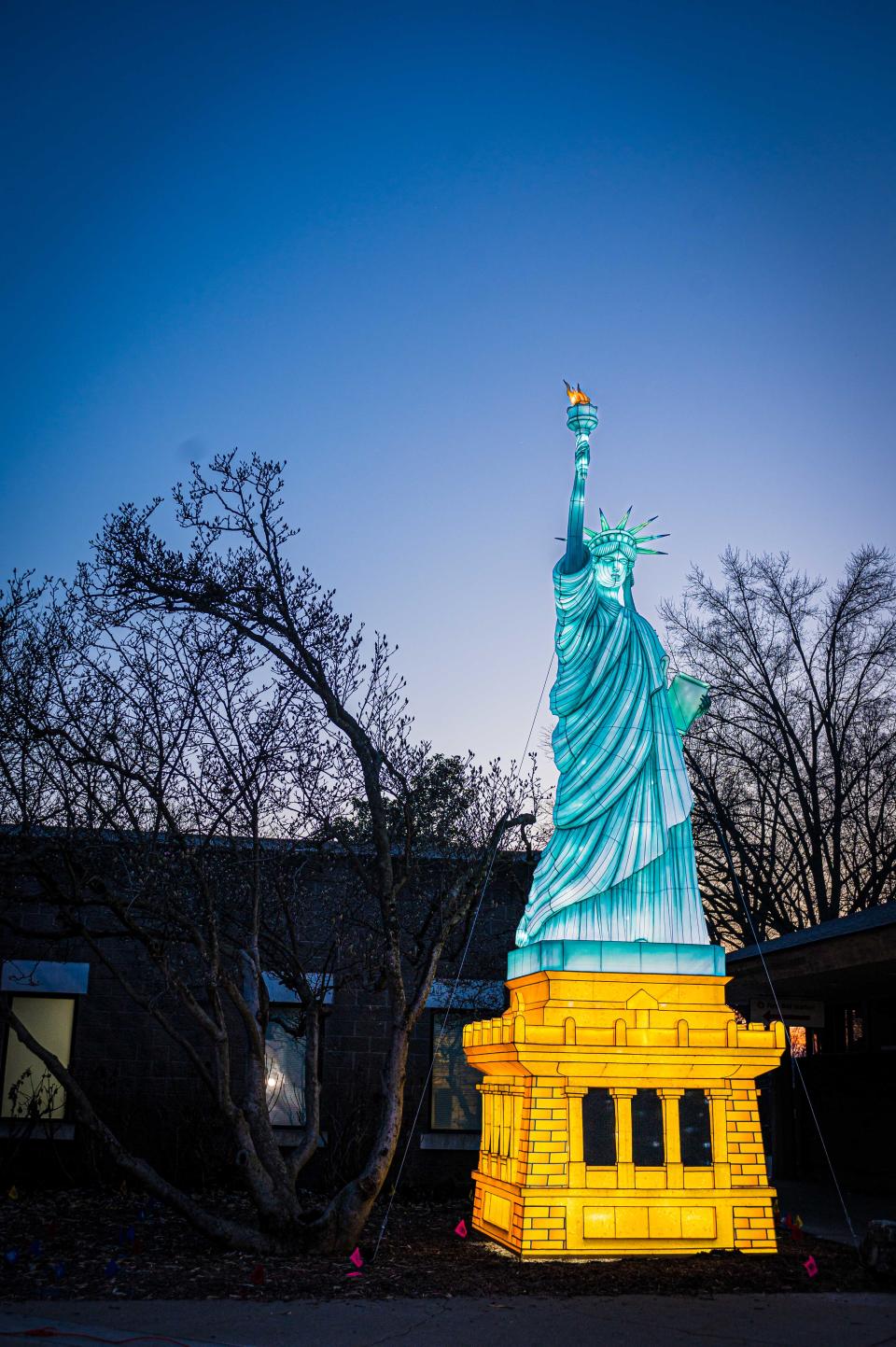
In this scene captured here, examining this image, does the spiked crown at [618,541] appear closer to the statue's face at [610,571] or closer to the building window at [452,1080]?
the statue's face at [610,571]

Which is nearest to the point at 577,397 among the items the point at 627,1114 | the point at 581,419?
the point at 581,419

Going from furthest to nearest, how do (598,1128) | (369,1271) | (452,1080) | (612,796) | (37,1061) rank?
1. (452,1080)
2. (37,1061)
3. (612,796)
4. (598,1128)
5. (369,1271)

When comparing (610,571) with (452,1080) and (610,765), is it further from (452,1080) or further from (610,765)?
(452,1080)

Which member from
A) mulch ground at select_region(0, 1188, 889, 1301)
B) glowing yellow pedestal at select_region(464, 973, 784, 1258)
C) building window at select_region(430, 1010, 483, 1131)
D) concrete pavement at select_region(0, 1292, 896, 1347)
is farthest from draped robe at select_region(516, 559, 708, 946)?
building window at select_region(430, 1010, 483, 1131)

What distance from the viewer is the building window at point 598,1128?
10.6m

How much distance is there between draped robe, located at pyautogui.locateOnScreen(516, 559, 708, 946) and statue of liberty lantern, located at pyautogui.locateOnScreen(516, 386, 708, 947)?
1 centimetres

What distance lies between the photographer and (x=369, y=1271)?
9867 mm

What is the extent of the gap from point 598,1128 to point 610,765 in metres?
3.67

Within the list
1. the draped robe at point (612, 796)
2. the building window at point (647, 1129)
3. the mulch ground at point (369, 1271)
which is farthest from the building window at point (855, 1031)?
the building window at point (647, 1129)

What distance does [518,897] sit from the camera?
18859 mm

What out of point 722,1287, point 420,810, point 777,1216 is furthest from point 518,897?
point 722,1287

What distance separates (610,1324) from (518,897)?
10733 millimetres

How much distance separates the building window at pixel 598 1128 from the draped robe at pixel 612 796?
5.16ft

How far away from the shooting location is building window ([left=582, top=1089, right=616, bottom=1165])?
10.6 meters
